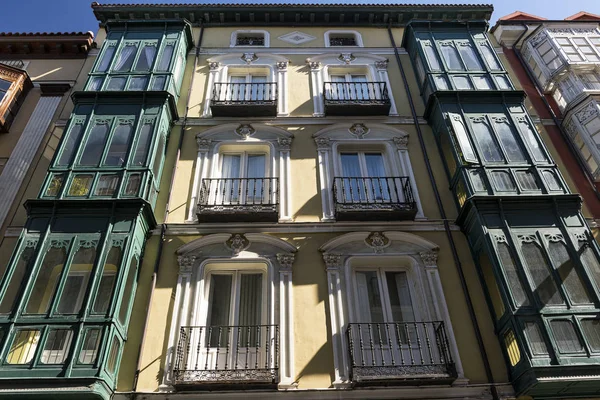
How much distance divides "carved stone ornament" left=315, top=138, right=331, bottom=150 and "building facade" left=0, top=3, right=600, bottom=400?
0.13 m

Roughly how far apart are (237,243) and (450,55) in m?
9.23

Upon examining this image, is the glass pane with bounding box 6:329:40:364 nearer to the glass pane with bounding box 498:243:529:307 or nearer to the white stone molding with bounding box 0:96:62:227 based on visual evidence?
the white stone molding with bounding box 0:96:62:227

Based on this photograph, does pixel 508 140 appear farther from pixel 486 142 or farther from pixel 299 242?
pixel 299 242

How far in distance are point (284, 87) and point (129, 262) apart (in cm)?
824

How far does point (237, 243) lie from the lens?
11859 mm

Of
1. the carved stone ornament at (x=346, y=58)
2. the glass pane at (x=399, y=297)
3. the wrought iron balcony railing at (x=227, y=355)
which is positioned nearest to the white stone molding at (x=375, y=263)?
the glass pane at (x=399, y=297)

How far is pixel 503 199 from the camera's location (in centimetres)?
1138

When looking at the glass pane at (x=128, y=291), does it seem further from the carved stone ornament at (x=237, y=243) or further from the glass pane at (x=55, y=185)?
the glass pane at (x=55, y=185)

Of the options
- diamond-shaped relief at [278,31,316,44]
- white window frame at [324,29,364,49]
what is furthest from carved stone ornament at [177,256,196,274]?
white window frame at [324,29,364,49]

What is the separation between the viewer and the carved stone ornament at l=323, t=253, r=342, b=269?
37.5ft

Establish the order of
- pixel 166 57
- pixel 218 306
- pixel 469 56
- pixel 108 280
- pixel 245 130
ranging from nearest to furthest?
pixel 108 280, pixel 218 306, pixel 245 130, pixel 166 57, pixel 469 56

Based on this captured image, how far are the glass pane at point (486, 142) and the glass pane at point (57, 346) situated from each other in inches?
395

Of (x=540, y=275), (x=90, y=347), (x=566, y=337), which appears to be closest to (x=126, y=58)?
(x=90, y=347)

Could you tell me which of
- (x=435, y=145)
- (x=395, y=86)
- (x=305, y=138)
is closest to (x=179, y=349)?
(x=305, y=138)
